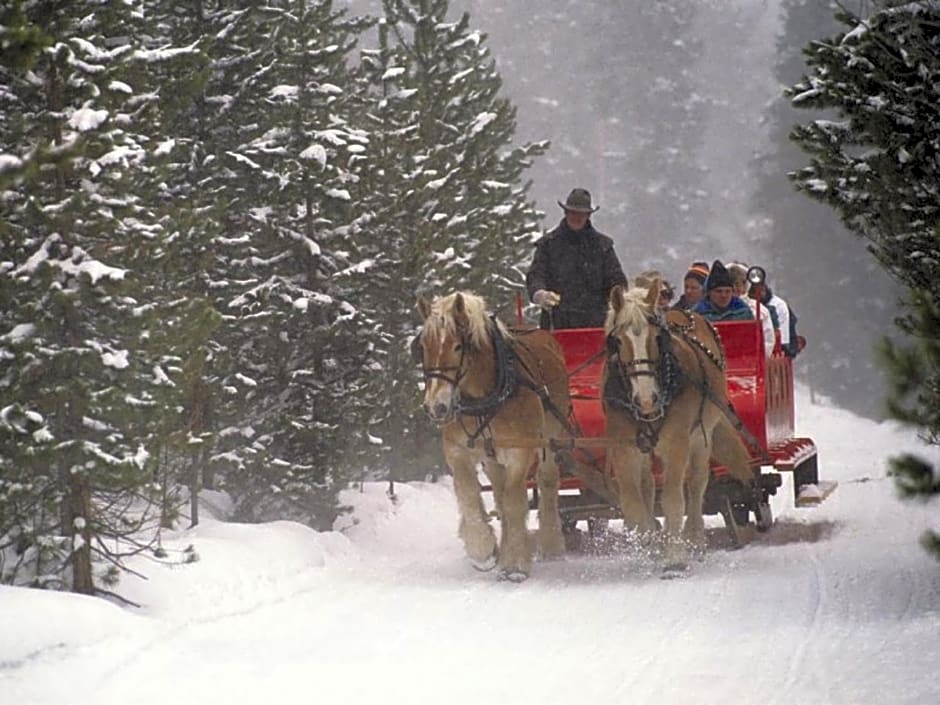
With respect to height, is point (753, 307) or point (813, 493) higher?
point (753, 307)

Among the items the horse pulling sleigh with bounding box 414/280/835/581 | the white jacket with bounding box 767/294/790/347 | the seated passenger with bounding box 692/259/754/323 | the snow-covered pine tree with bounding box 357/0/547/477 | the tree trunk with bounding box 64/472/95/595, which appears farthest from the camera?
the snow-covered pine tree with bounding box 357/0/547/477

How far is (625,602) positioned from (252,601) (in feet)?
9.39

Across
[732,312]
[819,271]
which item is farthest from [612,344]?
[819,271]

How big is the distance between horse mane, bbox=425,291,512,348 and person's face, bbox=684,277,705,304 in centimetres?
499

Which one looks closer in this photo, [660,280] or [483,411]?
[483,411]

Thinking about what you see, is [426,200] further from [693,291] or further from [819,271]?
[819,271]

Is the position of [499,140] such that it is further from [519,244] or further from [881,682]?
[881,682]

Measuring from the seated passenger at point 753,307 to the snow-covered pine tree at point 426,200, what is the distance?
3640 millimetres

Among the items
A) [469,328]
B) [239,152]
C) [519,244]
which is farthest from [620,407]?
[519,244]

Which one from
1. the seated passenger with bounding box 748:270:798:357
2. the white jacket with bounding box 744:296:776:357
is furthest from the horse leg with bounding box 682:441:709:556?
the seated passenger with bounding box 748:270:798:357

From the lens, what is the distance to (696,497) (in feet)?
36.7

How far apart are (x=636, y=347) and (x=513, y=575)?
2.13 metres

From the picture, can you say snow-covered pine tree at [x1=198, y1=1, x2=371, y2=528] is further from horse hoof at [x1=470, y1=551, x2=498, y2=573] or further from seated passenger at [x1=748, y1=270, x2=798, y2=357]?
seated passenger at [x1=748, y1=270, x2=798, y2=357]

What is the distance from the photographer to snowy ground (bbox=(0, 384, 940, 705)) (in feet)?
21.9
